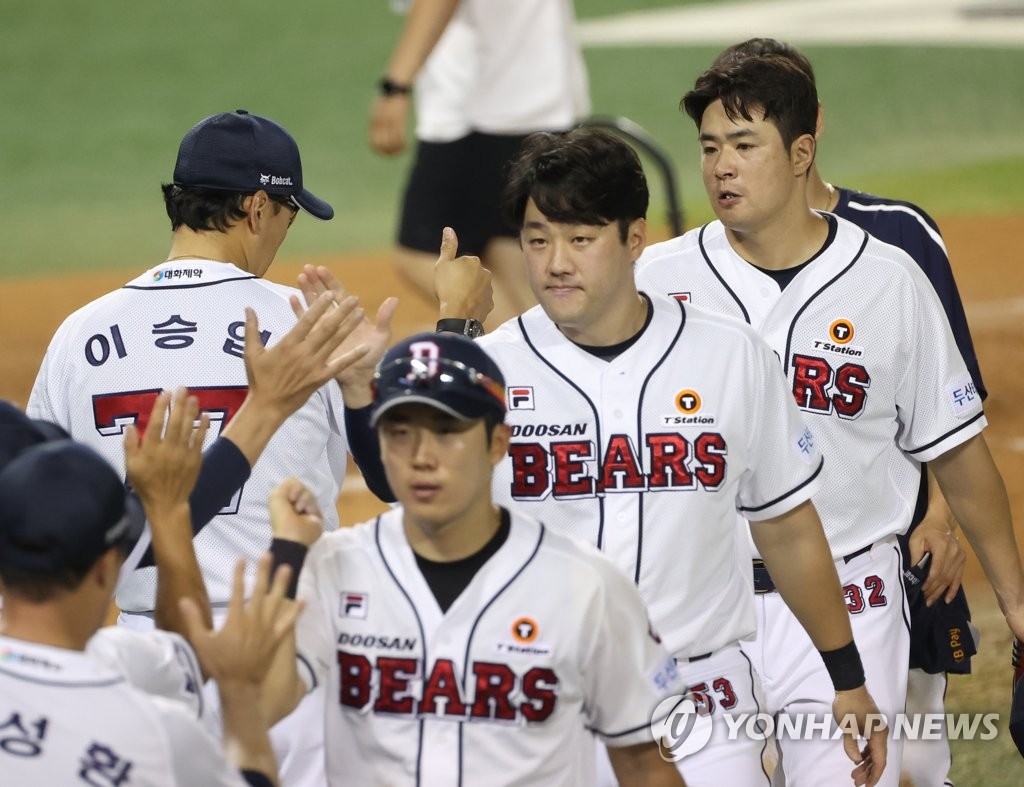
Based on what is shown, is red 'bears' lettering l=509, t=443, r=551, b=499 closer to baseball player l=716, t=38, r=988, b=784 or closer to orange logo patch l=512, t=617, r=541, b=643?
orange logo patch l=512, t=617, r=541, b=643

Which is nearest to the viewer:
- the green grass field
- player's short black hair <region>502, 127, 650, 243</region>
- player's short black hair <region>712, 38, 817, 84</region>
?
player's short black hair <region>502, 127, 650, 243</region>

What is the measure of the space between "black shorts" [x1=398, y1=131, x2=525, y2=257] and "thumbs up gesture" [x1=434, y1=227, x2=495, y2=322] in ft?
12.4

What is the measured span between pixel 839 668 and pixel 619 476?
72 cm

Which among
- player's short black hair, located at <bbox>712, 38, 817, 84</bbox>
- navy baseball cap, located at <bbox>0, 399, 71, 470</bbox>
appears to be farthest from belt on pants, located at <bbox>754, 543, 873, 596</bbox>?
navy baseball cap, located at <bbox>0, 399, 71, 470</bbox>

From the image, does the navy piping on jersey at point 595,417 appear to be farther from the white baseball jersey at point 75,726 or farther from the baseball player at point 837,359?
the white baseball jersey at point 75,726

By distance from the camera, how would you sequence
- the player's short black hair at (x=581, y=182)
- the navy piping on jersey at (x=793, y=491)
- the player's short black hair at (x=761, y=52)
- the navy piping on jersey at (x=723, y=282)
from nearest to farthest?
the player's short black hair at (x=581, y=182), the navy piping on jersey at (x=793, y=491), the navy piping on jersey at (x=723, y=282), the player's short black hair at (x=761, y=52)

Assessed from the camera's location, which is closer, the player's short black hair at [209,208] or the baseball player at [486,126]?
the player's short black hair at [209,208]

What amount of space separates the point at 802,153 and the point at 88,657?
252 centimetres

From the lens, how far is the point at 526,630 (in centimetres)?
298

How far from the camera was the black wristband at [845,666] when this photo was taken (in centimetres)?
385

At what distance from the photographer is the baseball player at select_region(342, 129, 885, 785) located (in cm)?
362

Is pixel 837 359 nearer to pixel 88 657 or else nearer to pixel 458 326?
pixel 458 326

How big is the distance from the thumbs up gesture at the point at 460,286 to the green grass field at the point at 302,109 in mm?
11955

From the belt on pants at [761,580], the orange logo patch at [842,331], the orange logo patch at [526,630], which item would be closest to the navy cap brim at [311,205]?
the orange logo patch at [842,331]
